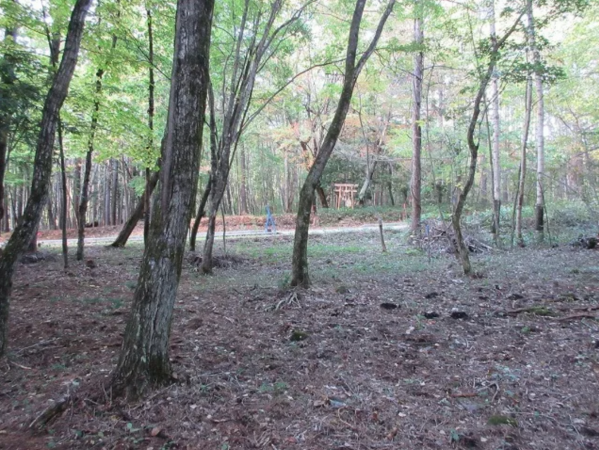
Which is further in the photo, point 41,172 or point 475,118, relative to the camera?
point 475,118

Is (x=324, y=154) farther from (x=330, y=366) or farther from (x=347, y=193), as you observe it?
(x=347, y=193)

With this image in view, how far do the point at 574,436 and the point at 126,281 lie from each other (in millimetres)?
7983

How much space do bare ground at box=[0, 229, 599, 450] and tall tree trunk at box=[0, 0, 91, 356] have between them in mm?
900

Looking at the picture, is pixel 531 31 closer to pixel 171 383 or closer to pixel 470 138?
pixel 470 138

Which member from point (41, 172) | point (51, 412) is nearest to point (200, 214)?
point (41, 172)

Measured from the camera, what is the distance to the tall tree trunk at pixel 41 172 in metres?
3.85

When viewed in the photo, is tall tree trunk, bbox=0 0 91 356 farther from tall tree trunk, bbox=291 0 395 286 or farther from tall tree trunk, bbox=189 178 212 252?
tall tree trunk, bbox=189 178 212 252

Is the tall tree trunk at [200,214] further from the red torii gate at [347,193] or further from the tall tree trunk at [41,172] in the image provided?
the red torii gate at [347,193]

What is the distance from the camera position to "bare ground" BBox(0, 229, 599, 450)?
2816 millimetres

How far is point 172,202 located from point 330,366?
2.36m

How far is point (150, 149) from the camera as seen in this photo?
9.52m

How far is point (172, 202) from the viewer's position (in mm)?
3080

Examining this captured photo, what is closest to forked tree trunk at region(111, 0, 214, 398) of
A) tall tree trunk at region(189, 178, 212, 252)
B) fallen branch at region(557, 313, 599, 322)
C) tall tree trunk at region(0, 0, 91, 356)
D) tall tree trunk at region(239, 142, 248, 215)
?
tall tree trunk at region(0, 0, 91, 356)

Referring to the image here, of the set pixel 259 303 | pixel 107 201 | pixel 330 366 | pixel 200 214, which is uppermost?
pixel 107 201
